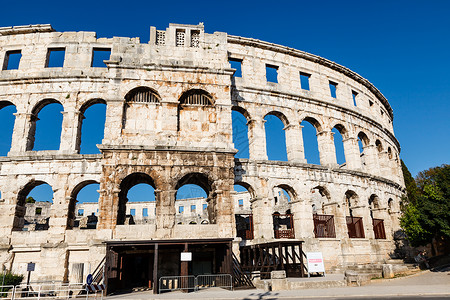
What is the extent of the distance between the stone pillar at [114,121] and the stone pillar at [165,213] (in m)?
3.58

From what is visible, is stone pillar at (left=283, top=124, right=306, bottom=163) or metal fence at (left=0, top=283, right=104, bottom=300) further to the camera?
stone pillar at (left=283, top=124, right=306, bottom=163)

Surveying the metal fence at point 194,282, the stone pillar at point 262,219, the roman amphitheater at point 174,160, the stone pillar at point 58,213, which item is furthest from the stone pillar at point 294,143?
the stone pillar at point 58,213

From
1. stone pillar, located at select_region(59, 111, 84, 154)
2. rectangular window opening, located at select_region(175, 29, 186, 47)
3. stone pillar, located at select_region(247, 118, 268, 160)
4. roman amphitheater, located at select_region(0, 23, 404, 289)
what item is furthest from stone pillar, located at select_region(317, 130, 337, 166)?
stone pillar, located at select_region(59, 111, 84, 154)

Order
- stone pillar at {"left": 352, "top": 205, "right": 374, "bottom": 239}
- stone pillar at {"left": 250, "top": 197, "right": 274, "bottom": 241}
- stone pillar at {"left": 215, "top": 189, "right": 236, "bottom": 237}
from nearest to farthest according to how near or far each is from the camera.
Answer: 1. stone pillar at {"left": 215, "top": 189, "right": 236, "bottom": 237}
2. stone pillar at {"left": 250, "top": 197, "right": 274, "bottom": 241}
3. stone pillar at {"left": 352, "top": 205, "right": 374, "bottom": 239}

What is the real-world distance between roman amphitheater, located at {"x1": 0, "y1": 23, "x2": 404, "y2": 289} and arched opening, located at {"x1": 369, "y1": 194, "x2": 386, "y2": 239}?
4.6 inches

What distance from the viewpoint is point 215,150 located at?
16.7 meters

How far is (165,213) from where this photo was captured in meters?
15.4

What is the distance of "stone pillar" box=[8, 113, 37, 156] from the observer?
18344 millimetres

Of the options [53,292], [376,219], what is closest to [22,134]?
[53,292]

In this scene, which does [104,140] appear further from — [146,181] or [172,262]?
[172,262]

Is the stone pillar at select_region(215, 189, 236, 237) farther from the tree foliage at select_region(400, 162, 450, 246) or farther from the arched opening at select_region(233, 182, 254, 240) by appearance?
the tree foliage at select_region(400, 162, 450, 246)

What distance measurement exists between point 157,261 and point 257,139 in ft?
33.2

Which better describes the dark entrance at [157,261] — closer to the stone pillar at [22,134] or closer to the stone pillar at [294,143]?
the stone pillar at [294,143]

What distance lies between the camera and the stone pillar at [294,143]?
21219mm
